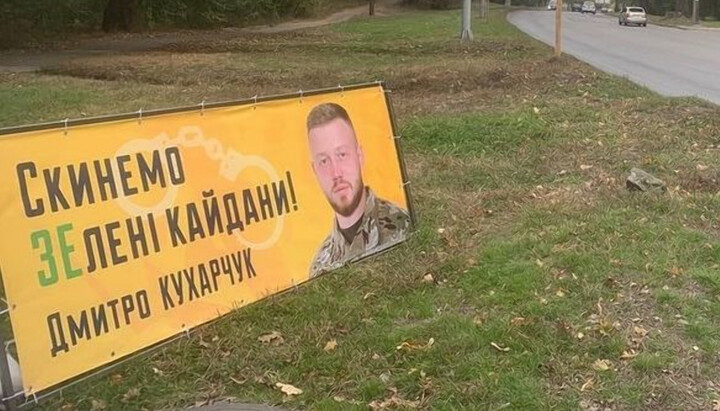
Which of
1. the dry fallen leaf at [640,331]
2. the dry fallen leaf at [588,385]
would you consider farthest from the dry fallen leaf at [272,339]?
the dry fallen leaf at [640,331]

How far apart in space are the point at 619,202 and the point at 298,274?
3014 millimetres

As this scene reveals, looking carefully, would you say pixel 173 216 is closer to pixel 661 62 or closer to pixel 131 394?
pixel 131 394

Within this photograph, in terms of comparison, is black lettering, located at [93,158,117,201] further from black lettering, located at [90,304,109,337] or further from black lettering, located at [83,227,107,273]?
black lettering, located at [90,304,109,337]

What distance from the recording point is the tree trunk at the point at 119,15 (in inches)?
1305

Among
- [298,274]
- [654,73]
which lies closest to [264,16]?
[654,73]

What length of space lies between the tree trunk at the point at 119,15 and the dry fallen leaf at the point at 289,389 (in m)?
32.0

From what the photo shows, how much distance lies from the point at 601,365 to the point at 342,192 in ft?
7.01

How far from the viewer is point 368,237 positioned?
5453mm

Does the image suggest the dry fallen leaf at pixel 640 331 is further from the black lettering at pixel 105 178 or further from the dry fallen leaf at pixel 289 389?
the black lettering at pixel 105 178

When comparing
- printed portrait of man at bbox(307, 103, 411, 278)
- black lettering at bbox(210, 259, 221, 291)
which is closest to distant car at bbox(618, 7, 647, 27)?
printed portrait of man at bbox(307, 103, 411, 278)

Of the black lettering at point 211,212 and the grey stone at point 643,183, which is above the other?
the black lettering at point 211,212

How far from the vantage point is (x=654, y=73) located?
16.2 metres

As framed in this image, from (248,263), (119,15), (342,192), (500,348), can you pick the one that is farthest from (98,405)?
(119,15)

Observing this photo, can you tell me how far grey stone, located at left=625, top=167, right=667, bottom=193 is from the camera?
6633mm
